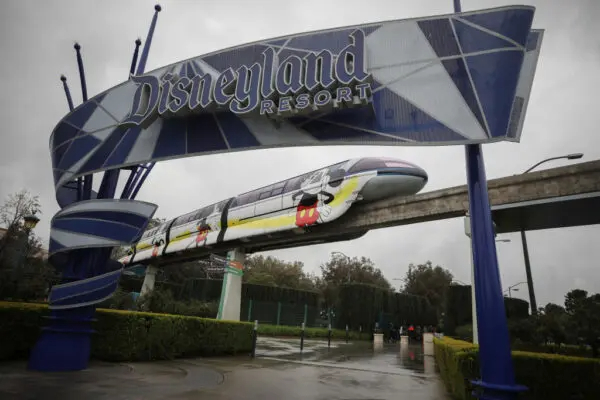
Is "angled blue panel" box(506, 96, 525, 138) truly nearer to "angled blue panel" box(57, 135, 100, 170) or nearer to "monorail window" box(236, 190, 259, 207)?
"angled blue panel" box(57, 135, 100, 170)

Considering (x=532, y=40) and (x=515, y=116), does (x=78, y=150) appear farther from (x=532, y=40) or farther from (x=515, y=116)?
(x=532, y=40)

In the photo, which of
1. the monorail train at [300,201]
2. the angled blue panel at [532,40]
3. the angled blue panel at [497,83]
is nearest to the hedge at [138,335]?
the monorail train at [300,201]

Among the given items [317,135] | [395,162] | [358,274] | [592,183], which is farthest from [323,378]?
[358,274]

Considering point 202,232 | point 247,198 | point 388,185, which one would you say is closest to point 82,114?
point 388,185

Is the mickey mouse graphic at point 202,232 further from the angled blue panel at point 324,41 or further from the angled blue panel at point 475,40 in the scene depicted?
the angled blue panel at point 475,40

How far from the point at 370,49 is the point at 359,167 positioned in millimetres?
10515

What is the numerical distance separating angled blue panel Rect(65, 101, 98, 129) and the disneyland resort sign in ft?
6.37

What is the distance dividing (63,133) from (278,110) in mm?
6826

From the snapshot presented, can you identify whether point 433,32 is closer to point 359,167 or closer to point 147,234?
point 359,167

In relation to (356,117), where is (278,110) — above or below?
above

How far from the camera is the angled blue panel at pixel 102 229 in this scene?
8477 millimetres

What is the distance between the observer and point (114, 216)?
8.54 m

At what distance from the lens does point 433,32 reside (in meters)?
5.79

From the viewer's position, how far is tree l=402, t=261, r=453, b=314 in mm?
64500
